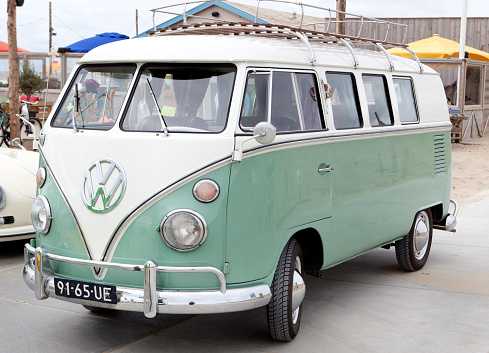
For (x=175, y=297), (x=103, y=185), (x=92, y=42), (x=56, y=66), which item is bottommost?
(x=175, y=297)

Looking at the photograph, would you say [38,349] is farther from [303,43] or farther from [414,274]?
[414,274]

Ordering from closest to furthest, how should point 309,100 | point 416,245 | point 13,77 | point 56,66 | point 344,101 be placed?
point 309,100
point 344,101
point 416,245
point 13,77
point 56,66

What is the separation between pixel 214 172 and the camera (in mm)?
4602

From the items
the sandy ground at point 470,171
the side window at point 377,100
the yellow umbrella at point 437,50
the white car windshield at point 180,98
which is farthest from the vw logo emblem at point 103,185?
the yellow umbrella at point 437,50

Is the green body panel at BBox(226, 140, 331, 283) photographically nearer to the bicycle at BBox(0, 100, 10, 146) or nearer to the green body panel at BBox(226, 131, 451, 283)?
the green body panel at BBox(226, 131, 451, 283)

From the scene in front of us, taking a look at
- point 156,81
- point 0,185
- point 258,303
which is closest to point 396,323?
point 258,303

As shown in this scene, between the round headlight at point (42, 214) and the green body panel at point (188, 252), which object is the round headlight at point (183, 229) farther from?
the round headlight at point (42, 214)

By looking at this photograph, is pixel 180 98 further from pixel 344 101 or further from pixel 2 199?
pixel 2 199

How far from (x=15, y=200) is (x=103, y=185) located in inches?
125

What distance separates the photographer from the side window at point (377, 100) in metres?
6.48

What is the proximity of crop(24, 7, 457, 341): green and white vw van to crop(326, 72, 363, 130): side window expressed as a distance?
2cm

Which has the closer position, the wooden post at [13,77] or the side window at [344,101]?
the side window at [344,101]

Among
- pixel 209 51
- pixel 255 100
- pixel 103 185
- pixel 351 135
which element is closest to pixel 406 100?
pixel 351 135

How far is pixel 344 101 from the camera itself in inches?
239
